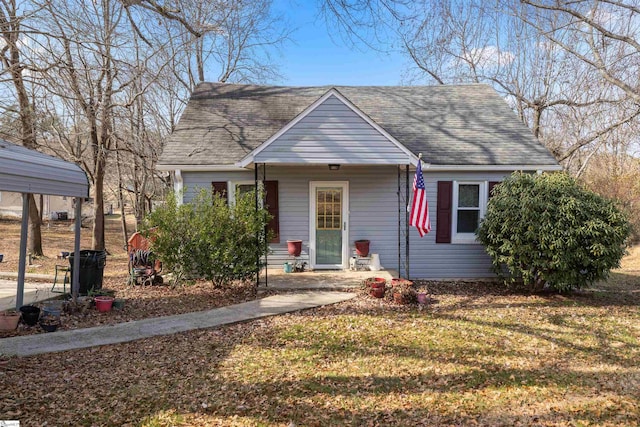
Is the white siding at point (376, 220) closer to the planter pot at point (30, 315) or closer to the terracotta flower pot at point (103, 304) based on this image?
the terracotta flower pot at point (103, 304)

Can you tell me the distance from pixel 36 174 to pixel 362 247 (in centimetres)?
662

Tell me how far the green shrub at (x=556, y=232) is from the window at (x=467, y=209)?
128cm

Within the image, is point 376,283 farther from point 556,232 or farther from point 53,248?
point 53,248

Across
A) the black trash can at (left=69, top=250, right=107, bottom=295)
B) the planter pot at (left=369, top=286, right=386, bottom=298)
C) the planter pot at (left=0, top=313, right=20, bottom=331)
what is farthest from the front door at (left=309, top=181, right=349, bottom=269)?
the planter pot at (left=0, top=313, right=20, bottom=331)

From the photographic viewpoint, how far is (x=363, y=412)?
12.2ft

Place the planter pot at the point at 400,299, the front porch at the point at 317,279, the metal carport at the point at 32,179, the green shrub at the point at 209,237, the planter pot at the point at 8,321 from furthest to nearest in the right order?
1. the front porch at the point at 317,279
2. the green shrub at the point at 209,237
3. the planter pot at the point at 400,299
4. the planter pot at the point at 8,321
5. the metal carport at the point at 32,179

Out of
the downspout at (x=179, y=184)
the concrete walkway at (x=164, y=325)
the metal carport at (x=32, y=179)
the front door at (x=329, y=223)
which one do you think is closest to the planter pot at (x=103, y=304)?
the metal carport at (x=32, y=179)

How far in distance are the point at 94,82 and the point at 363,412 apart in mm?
12747

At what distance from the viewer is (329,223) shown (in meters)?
10.0

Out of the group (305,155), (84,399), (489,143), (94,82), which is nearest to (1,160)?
(84,399)

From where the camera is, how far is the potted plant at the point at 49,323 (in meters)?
5.79

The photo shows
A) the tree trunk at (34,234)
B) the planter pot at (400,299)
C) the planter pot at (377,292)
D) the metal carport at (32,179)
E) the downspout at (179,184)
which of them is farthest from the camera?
the tree trunk at (34,234)

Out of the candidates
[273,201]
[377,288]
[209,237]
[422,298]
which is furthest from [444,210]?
[209,237]

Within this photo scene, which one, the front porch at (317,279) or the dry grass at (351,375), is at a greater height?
the front porch at (317,279)
